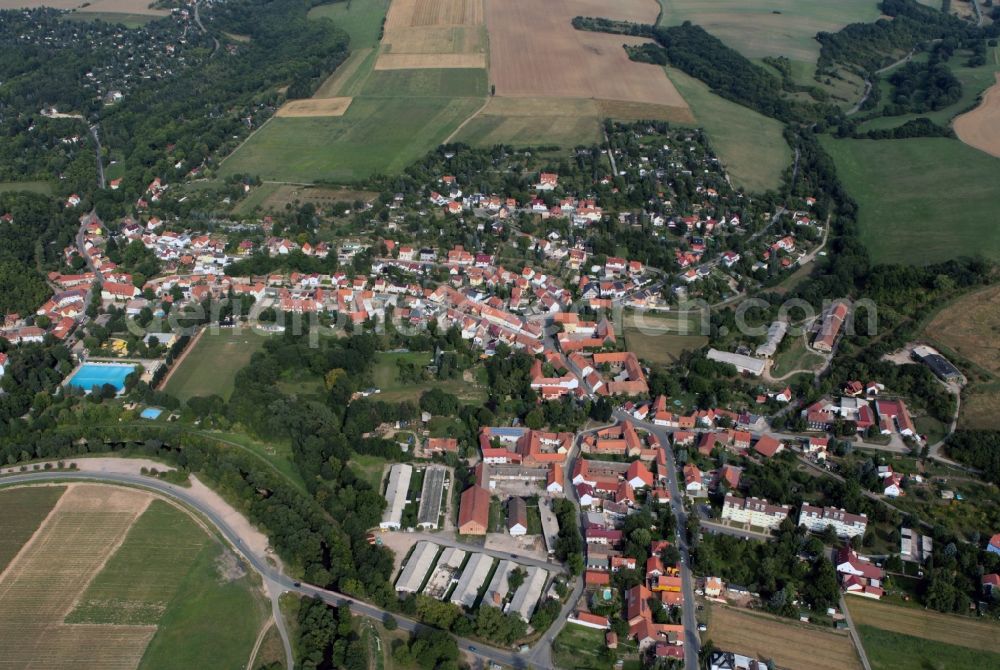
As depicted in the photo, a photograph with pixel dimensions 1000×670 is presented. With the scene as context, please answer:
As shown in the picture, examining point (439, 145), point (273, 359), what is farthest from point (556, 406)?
point (439, 145)

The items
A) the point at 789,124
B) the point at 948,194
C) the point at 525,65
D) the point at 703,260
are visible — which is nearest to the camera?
the point at 703,260

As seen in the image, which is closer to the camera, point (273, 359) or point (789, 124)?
point (273, 359)

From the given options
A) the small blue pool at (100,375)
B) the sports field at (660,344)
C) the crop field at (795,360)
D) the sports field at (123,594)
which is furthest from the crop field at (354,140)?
the sports field at (123,594)

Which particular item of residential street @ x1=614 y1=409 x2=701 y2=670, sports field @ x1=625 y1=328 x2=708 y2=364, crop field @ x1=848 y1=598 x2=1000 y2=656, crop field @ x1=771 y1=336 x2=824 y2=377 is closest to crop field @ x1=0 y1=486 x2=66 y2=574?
residential street @ x1=614 y1=409 x2=701 y2=670

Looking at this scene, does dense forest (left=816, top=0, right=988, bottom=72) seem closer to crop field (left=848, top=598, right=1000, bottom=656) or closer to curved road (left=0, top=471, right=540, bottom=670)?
crop field (left=848, top=598, right=1000, bottom=656)

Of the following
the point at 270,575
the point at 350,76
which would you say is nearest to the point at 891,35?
the point at 350,76

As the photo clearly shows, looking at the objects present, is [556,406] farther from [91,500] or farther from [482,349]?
[91,500]
